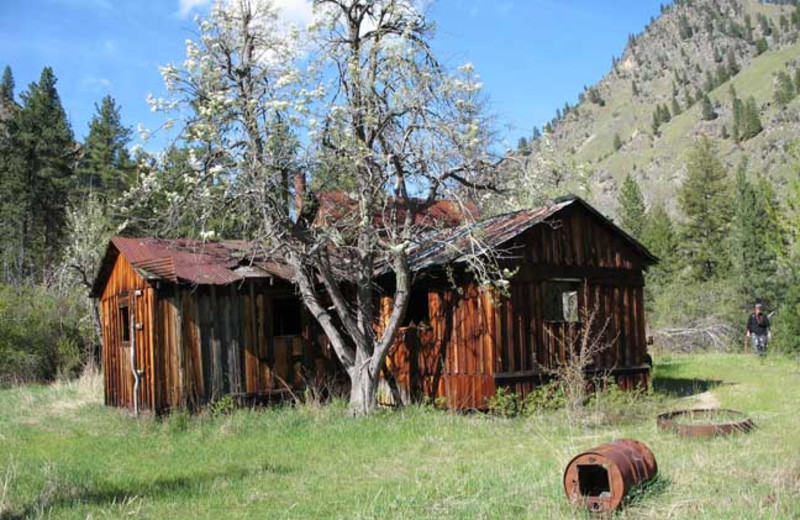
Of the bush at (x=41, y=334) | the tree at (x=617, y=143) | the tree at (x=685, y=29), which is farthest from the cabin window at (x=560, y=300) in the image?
the tree at (x=685, y=29)

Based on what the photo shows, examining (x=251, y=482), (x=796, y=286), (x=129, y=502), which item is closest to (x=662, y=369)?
(x=796, y=286)

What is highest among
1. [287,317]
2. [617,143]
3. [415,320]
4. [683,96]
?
[683,96]

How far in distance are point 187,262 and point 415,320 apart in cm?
508

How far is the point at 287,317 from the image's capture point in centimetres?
1677

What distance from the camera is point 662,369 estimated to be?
70.5 feet

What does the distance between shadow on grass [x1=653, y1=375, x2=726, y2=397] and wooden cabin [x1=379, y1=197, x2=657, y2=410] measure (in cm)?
76

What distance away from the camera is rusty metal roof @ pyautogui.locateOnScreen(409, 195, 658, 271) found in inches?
527

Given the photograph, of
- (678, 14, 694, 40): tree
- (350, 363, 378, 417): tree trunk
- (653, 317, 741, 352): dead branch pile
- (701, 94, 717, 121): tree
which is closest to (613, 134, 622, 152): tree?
(701, 94, 717, 121): tree

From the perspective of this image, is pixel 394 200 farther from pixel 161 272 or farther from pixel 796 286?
pixel 796 286

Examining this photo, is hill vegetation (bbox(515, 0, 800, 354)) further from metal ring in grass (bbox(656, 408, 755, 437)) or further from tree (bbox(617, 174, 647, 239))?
metal ring in grass (bbox(656, 408, 755, 437))

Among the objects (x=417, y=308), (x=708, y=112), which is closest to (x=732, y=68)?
(x=708, y=112)

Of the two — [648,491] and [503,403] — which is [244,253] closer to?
[503,403]

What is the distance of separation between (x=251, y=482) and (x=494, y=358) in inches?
238

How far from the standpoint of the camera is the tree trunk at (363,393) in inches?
531
